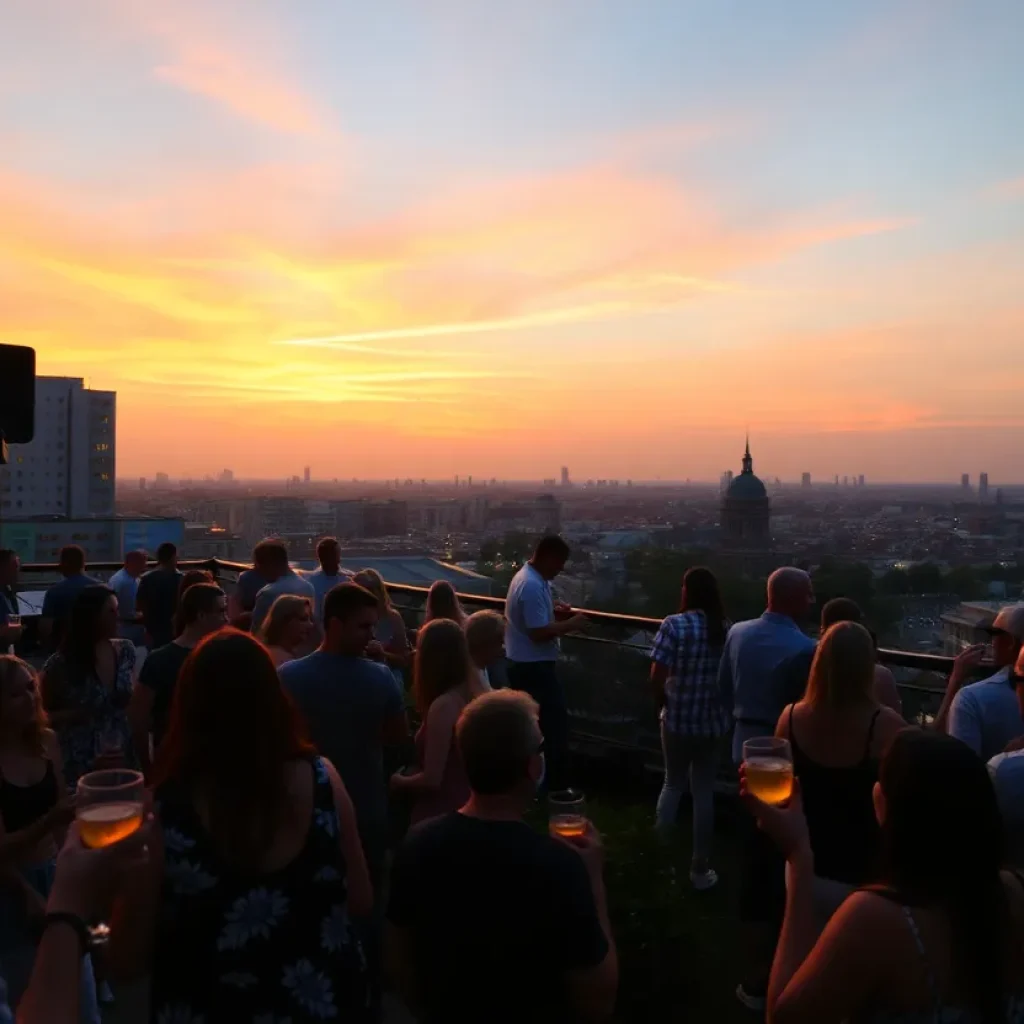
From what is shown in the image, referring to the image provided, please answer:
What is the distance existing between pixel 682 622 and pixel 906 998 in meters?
3.71

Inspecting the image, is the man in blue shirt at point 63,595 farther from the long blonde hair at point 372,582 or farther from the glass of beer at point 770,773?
the glass of beer at point 770,773

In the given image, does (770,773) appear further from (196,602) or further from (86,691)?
(86,691)

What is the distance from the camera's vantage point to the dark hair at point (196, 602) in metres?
4.60

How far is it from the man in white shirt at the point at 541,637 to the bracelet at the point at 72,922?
4405 millimetres

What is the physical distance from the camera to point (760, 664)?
4707 mm

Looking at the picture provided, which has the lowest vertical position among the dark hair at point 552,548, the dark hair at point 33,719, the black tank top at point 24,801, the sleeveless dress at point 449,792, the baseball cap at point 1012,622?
the sleeveless dress at point 449,792

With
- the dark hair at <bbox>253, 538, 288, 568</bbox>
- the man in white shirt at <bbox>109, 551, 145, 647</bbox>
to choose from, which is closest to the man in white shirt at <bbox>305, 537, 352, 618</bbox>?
the dark hair at <bbox>253, 538, 288, 568</bbox>

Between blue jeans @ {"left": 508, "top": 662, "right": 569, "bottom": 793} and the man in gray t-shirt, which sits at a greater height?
the man in gray t-shirt

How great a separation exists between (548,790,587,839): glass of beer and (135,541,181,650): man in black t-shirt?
6080 mm

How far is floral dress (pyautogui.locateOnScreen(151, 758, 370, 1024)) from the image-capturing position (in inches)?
86.4

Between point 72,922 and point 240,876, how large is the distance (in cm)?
41

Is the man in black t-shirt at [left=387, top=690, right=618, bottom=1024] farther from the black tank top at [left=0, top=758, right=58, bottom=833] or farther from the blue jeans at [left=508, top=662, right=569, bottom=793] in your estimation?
the blue jeans at [left=508, top=662, right=569, bottom=793]

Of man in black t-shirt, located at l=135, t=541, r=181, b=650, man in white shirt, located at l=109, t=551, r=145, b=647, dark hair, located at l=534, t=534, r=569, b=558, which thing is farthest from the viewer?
man in white shirt, located at l=109, t=551, r=145, b=647

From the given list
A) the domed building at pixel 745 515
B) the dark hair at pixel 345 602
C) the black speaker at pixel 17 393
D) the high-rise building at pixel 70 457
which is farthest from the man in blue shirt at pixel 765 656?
the high-rise building at pixel 70 457
